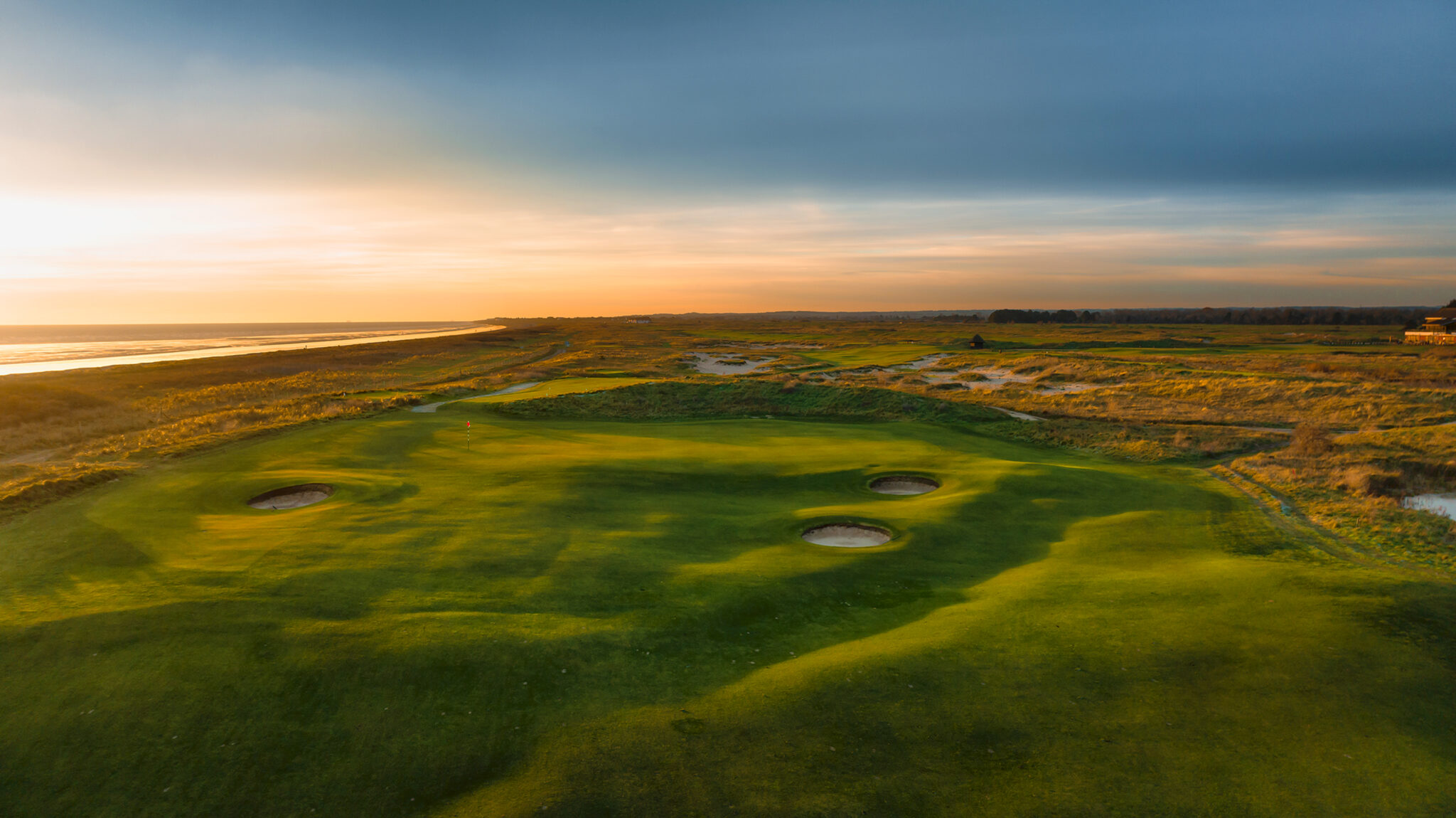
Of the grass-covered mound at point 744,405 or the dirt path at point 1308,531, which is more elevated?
the grass-covered mound at point 744,405

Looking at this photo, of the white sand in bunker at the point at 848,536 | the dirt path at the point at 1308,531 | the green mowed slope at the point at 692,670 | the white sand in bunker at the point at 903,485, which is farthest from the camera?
the white sand in bunker at the point at 903,485

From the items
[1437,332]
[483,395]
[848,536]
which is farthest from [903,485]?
[1437,332]

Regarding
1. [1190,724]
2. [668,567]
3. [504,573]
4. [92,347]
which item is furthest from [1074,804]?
[92,347]

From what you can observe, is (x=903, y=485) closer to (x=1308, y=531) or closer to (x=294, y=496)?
(x=1308, y=531)

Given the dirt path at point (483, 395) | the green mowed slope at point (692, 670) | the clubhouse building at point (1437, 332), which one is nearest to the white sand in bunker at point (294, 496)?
the green mowed slope at point (692, 670)

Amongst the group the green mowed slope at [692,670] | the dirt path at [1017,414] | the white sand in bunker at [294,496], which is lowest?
the dirt path at [1017,414]

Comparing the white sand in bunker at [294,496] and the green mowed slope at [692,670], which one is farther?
the white sand in bunker at [294,496]

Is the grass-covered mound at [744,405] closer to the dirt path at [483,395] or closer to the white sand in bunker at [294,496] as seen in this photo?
the dirt path at [483,395]

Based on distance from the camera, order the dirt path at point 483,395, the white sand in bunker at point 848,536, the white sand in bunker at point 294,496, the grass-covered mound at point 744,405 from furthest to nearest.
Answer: the dirt path at point 483,395 < the grass-covered mound at point 744,405 < the white sand in bunker at point 294,496 < the white sand in bunker at point 848,536
